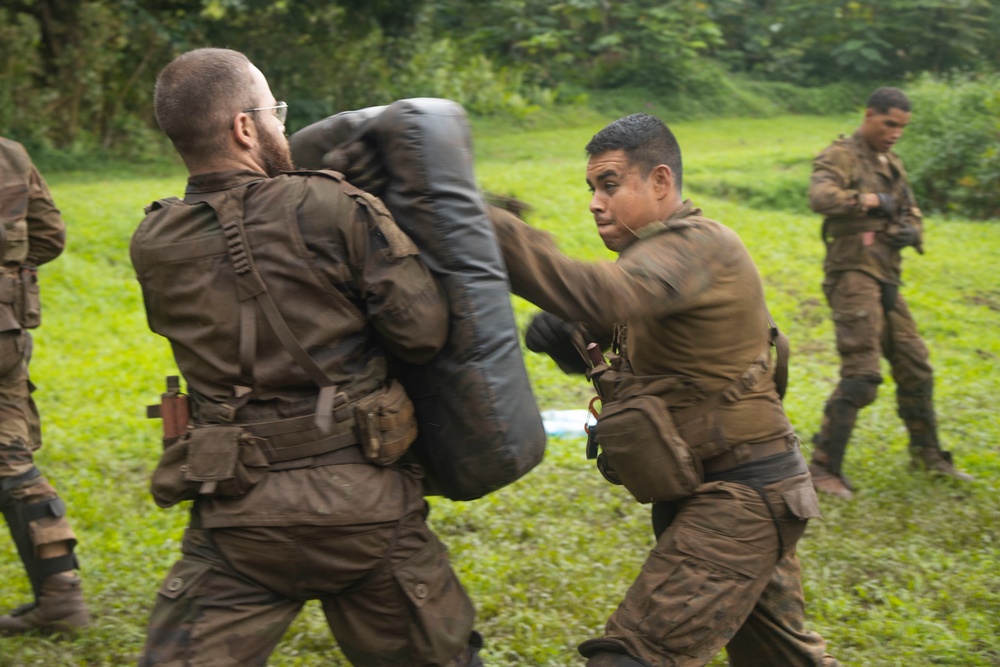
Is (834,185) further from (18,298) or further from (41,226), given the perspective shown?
(18,298)

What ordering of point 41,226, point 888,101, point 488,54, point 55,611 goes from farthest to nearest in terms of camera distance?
point 488,54
point 888,101
point 41,226
point 55,611

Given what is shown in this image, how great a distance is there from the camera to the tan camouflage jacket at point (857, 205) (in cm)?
659

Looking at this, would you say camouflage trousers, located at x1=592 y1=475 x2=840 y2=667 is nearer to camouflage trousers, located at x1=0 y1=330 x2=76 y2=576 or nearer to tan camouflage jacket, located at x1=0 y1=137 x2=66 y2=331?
camouflage trousers, located at x1=0 y1=330 x2=76 y2=576

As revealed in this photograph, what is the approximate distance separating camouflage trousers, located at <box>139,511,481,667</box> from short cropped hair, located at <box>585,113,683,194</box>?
128cm

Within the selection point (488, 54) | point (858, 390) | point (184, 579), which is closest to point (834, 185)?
point (858, 390)

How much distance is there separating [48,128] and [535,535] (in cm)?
1363

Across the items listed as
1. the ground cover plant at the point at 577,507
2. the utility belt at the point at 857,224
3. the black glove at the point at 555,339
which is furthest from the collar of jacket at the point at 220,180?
the utility belt at the point at 857,224

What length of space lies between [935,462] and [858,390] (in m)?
0.72

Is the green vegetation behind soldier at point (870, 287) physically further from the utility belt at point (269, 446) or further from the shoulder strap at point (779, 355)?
the utility belt at point (269, 446)

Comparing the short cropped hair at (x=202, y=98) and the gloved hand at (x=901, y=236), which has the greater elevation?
the short cropped hair at (x=202, y=98)

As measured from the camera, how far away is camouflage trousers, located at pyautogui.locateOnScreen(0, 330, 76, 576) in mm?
4598

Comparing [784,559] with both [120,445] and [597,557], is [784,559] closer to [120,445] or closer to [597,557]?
[597,557]

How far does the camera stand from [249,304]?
2715 mm

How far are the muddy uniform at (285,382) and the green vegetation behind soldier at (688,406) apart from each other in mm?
465
